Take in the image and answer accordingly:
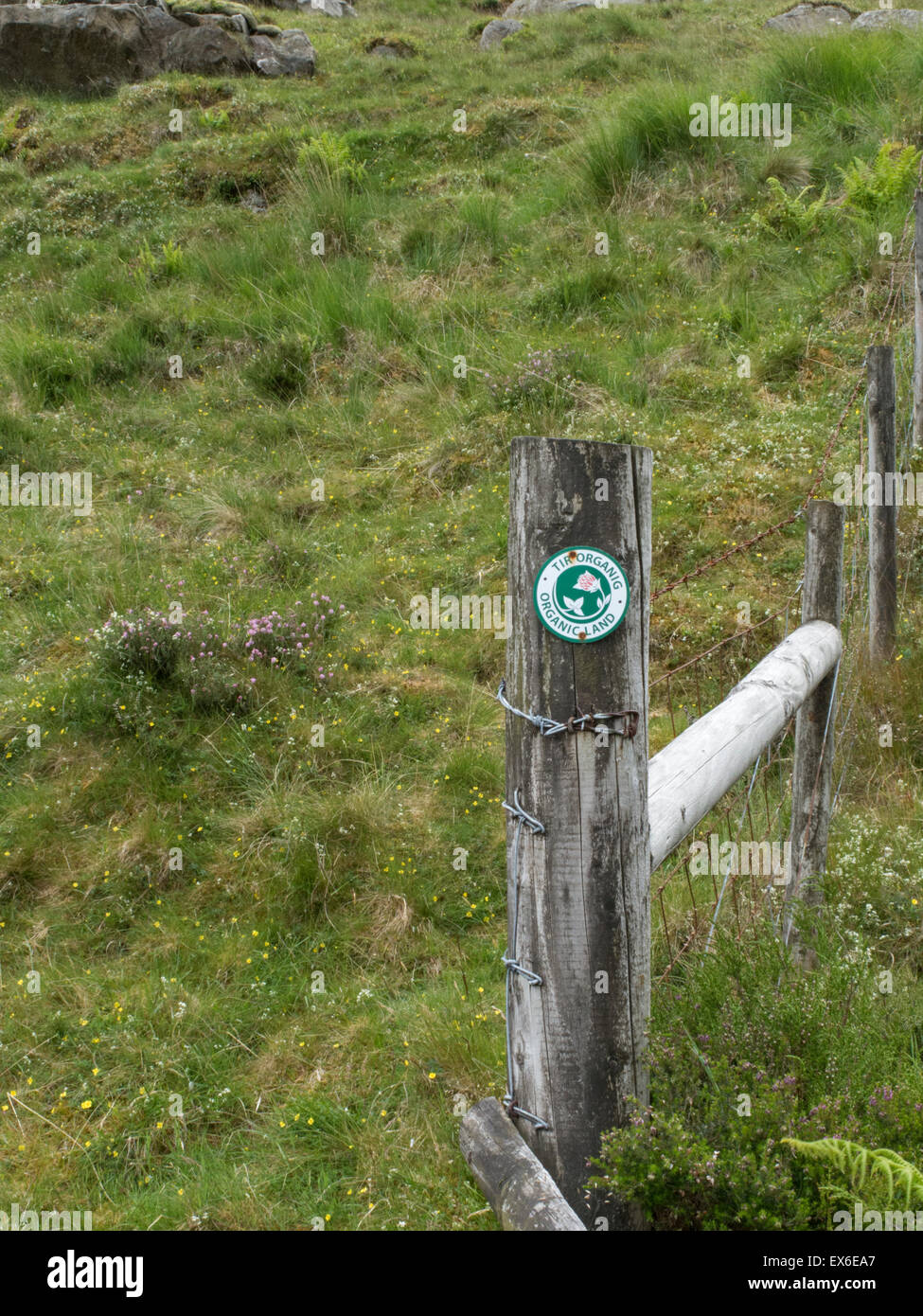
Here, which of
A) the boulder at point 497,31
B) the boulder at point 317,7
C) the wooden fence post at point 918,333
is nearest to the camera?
the wooden fence post at point 918,333

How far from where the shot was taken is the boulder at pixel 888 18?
13.3 metres

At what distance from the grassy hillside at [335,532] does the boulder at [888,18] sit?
1.77 meters

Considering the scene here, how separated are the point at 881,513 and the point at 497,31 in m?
18.0

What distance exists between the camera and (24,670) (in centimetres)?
607

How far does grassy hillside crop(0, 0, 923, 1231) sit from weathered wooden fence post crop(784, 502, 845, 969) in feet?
1.09

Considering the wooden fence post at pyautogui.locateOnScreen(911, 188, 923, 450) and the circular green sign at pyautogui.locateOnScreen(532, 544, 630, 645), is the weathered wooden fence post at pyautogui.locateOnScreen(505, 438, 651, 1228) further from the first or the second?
the wooden fence post at pyautogui.locateOnScreen(911, 188, 923, 450)

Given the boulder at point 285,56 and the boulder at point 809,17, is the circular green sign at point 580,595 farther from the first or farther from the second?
the boulder at point 285,56

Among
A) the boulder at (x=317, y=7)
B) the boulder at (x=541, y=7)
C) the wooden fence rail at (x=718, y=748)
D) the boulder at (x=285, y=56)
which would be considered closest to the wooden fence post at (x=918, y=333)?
the wooden fence rail at (x=718, y=748)

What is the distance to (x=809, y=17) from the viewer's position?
50.9ft

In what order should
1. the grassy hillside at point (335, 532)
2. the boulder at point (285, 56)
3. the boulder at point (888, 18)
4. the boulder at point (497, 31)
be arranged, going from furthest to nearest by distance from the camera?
the boulder at point (497, 31) → the boulder at point (285, 56) → the boulder at point (888, 18) → the grassy hillside at point (335, 532)

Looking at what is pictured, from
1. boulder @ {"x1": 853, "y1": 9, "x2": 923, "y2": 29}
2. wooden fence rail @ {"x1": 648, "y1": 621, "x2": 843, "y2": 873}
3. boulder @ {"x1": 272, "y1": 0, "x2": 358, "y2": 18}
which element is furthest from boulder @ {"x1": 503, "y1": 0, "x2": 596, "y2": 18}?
wooden fence rail @ {"x1": 648, "y1": 621, "x2": 843, "y2": 873}

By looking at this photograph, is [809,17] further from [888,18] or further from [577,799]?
[577,799]

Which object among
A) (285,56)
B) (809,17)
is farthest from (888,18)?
(285,56)

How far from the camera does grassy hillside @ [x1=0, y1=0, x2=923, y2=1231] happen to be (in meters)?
3.60
